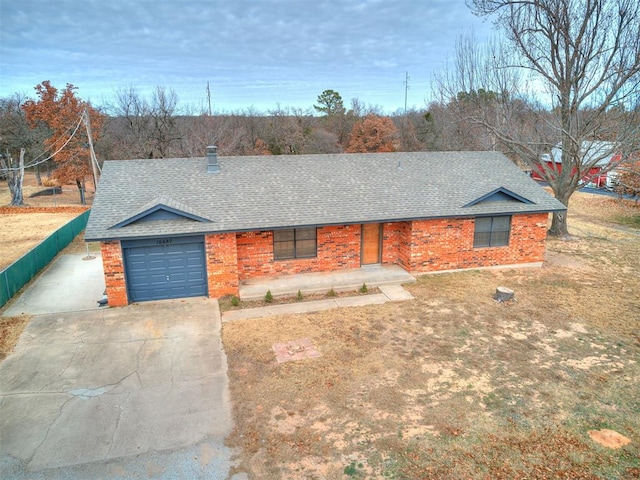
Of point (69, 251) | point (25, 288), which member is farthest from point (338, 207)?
point (69, 251)

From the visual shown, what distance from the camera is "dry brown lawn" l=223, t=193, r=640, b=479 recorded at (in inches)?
265

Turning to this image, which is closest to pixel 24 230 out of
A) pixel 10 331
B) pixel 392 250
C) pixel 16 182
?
pixel 16 182

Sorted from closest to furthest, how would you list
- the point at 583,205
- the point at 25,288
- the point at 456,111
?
the point at 25,288 → the point at 456,111 → the point at 583,205

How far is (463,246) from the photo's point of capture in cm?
1578

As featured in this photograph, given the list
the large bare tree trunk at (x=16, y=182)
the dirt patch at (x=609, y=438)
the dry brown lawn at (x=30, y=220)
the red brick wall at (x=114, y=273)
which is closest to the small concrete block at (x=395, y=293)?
the dirt patch at (x=609, y=438)

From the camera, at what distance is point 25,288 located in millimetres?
14344

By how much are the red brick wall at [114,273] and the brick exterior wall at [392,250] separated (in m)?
2.50

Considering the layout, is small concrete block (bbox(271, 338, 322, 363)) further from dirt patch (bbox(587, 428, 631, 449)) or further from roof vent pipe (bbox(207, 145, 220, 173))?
roof vent pipe (bbox(207, 145, 220, 173))

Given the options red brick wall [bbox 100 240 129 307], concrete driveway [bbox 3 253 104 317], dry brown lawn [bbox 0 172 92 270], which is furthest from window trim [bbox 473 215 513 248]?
dry brown lawn [bbox 0 172 92 270]

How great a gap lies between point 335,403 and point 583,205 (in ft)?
100

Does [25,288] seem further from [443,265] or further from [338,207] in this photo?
[443,265]

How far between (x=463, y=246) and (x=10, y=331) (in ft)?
47.8

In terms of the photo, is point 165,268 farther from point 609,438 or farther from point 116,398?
point 609,438

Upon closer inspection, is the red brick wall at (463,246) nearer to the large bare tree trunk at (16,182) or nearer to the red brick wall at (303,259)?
the red brick wall at (303,259)
